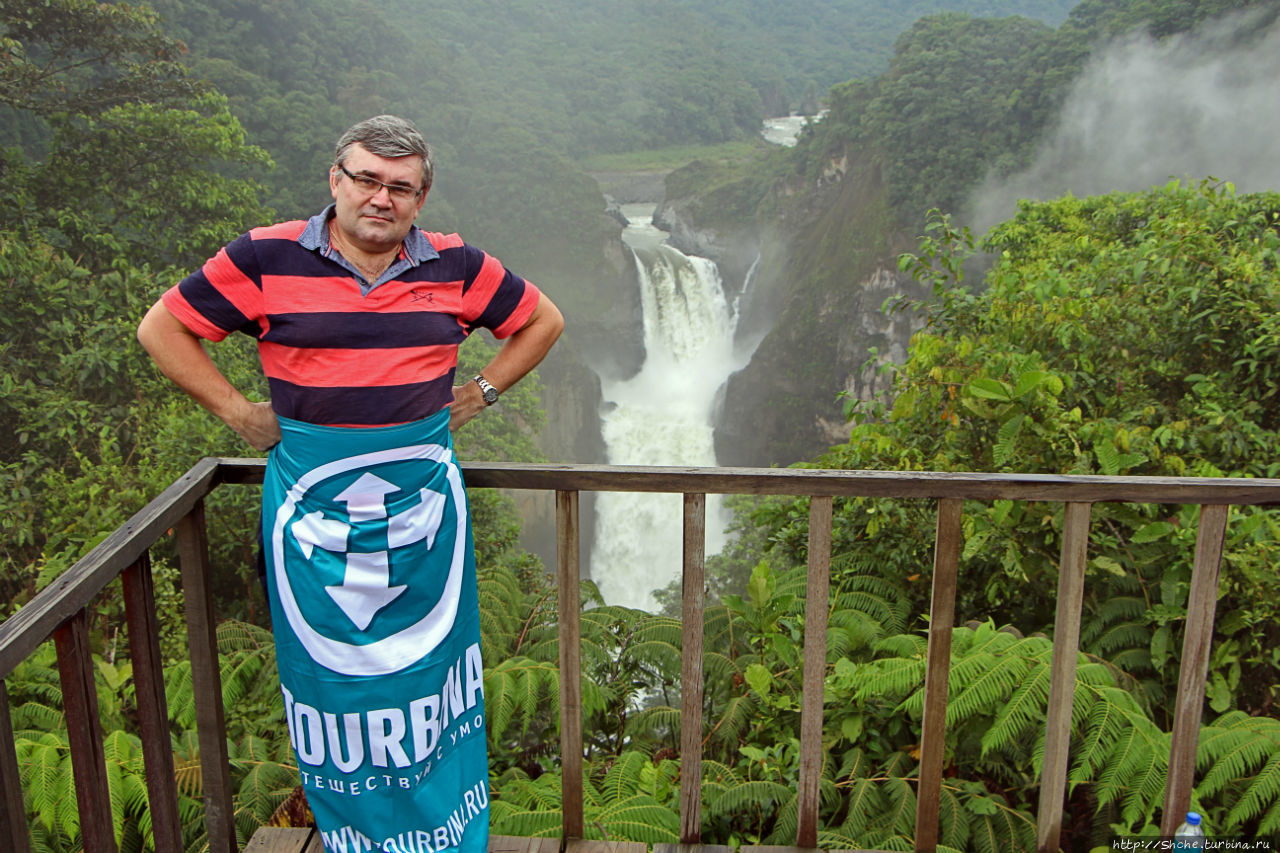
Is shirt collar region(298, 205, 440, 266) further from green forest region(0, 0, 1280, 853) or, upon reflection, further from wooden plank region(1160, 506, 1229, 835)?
wooden plank region(1160, 506, 1229, 835)

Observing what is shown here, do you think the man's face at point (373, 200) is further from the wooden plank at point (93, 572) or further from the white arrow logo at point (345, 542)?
the wooden plank at point (93, 572)

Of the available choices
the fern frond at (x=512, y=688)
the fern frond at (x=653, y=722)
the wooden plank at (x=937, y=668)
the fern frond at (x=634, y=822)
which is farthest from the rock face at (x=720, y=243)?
the wooden plank at (x=937, y=668)

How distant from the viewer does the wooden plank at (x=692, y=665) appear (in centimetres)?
169

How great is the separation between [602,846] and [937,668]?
759 millimetres

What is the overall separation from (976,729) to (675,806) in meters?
0.84

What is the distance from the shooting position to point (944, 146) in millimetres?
34969

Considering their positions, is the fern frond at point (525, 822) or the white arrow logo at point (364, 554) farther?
the fern frond at point (525, 822)

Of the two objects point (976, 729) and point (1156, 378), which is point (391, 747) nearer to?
point (976, 729)

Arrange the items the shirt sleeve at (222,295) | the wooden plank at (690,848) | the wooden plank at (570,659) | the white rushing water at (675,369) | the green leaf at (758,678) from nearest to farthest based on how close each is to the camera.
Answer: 1. the shirt sleeve at (222,295)
2. the wooden plank at (570,659)
3. the wooden plank at (690,848)
4. the green leaf at (758,678)
5. the white rushing water at (675,369)

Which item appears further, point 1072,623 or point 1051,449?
point 1051,449

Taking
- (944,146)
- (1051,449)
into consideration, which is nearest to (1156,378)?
(1051,449)

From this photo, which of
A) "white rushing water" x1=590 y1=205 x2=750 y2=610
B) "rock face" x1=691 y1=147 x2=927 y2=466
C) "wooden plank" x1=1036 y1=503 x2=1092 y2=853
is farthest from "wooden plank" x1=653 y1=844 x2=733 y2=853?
"white rushing water" x1=590 y1=205 x2=750 y2=610

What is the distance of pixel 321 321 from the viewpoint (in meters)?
1.50

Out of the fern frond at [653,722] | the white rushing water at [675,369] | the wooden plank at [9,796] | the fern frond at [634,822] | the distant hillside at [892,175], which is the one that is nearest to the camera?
the wooden plank at [9,796]
